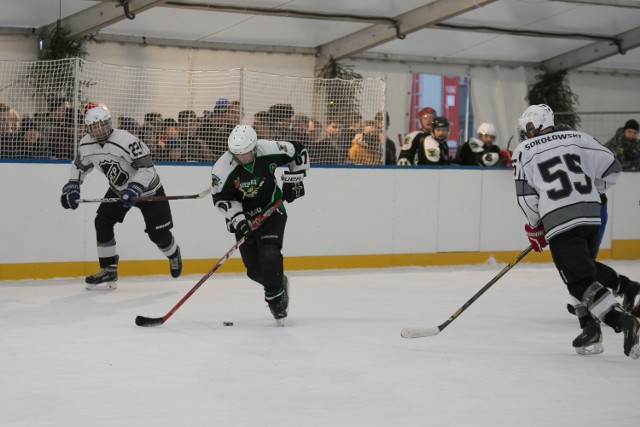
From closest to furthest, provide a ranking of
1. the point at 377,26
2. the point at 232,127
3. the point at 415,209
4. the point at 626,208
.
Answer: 1. the point at 232,127
2. the point at 415,209
3. the point at 626,208
4. the point at 377,26

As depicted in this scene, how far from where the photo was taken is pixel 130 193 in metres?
7.14

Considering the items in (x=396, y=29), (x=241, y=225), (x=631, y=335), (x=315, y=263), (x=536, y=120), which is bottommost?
(x=315, y=263)

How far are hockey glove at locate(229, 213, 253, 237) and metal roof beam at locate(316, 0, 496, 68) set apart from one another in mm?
5788

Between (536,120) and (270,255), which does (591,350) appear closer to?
(536,120)

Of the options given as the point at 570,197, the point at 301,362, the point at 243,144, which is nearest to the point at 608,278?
the point at 570,197

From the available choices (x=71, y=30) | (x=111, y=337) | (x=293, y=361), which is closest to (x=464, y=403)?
(x=293, y=361)

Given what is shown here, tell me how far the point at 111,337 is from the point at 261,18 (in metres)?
6.62

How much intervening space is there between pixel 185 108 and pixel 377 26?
4455 millimetres

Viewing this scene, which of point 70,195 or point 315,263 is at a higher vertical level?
point 70,195

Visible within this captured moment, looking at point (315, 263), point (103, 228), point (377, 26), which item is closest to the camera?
point (103, 228)

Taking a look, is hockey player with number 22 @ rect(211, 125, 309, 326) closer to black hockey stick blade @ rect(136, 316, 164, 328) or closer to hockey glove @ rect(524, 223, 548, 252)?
black hockey stick blade @ rect(136, 316, 164, 328)

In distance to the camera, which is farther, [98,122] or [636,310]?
[98,122]

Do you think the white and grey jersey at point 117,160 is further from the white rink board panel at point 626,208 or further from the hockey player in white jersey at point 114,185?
the white rink board panel at point 626,208

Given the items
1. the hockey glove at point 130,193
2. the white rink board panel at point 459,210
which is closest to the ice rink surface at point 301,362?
the hockey glove at point 130,193
